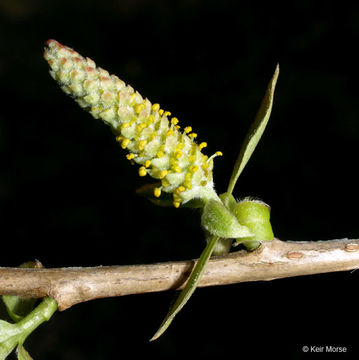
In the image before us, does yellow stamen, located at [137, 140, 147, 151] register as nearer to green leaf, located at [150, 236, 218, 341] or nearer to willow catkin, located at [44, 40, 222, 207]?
willow catkin, located at [44, 40, 222, 207]

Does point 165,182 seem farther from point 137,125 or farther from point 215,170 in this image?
point 215,170

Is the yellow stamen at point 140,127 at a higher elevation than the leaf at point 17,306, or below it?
higher

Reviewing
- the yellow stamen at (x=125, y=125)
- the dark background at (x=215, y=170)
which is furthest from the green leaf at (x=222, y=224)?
the dark background at (x=215, y=170)

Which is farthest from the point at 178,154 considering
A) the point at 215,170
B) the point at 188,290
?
the point at 215,170

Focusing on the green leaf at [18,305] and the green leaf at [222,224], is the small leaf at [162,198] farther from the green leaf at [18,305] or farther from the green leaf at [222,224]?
the green leaf at [18,305]

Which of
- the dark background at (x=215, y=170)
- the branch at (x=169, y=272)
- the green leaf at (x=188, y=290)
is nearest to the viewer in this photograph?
the green leaf at (x=188, y=290)
